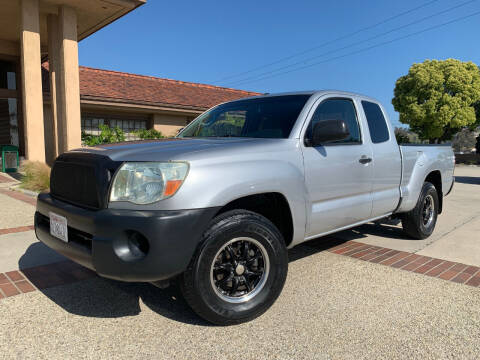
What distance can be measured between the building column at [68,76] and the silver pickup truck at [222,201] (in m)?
9.09

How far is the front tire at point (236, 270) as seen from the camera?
250 cm

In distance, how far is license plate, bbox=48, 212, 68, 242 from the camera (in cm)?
275

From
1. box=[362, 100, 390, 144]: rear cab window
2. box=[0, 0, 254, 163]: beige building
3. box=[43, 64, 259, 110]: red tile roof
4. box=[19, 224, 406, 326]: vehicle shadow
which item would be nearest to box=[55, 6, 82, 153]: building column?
box=[0, 0, 254, 163]: beige building

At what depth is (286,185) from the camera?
9.71ft

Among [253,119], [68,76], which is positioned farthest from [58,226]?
[68,76]

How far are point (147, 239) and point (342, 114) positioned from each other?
256 centimetres

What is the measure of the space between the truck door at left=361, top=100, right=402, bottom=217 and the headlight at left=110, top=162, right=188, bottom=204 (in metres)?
2.39

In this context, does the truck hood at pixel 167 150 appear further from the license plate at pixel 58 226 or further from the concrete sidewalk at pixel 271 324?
the concrete sidewalk at pixel 271 324

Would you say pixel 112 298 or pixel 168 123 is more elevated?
pixel 168 123

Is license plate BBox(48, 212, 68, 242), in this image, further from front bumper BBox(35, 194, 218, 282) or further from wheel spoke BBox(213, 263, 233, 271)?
wheel spoke BBox(213, 263, 233, 271)

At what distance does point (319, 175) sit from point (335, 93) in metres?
1.06

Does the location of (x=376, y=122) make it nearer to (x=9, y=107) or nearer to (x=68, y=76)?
(x=68, y=76)

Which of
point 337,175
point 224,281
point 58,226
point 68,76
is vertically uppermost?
point 68,76

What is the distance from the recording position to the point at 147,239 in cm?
231
